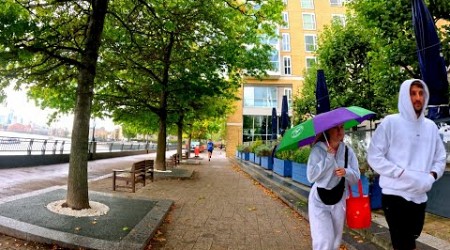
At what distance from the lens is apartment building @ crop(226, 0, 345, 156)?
4478cm

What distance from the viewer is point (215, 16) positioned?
11844 mm

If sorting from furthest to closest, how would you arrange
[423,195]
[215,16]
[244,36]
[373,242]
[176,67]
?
[176,67] → [244,36] → [215,16] → [373,242] → [423,195]

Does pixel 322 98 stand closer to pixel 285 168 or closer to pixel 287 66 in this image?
pixel 285 168

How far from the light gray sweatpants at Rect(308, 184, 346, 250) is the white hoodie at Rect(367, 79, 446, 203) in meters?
0.54

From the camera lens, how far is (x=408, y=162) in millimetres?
3057

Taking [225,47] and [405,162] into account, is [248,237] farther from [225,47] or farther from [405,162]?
[225,47]

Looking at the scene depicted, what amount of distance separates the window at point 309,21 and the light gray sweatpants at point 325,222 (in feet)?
157

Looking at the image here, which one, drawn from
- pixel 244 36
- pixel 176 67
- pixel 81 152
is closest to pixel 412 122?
pixel 81 152

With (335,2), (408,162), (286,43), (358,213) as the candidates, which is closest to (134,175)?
(358,213)

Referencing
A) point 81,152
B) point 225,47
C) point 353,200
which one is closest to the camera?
point 353,200

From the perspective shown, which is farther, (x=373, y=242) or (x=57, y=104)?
(x=57, y=104)

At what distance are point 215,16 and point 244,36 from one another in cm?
234

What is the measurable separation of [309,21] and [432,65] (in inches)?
1781

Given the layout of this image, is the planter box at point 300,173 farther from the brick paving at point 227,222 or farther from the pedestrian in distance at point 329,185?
the pedestrian in distance at point 329,185
